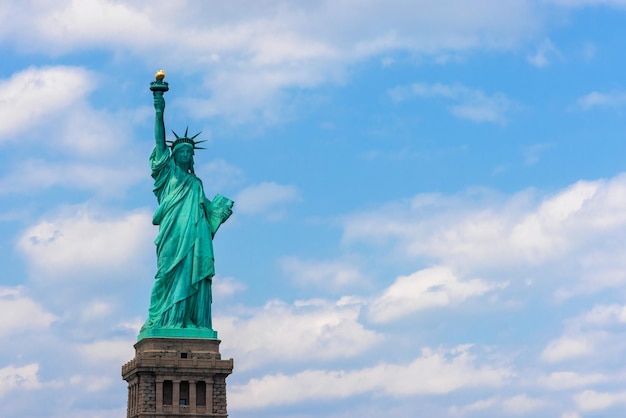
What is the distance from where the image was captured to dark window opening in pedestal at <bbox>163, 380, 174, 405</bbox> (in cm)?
9031

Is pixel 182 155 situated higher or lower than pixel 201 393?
A: higher

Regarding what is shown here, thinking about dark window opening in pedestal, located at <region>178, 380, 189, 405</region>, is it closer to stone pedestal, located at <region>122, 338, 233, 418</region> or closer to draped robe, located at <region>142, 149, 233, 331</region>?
stone pedestal, located at <region>122, 338, 233, 418</region>

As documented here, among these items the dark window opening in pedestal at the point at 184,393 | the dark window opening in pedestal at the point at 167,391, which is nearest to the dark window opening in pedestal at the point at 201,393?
the dark window opening in pedestal at the point at 184,393

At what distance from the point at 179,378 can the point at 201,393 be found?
1434mm

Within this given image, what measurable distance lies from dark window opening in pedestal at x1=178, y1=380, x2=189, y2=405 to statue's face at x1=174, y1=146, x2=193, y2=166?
12338 millimetres

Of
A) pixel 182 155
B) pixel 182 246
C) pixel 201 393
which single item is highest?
Answer: pixel 182 155

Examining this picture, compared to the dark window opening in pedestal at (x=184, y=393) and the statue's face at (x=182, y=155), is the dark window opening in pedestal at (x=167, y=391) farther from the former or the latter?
the statue's face at (x=182, y=155)

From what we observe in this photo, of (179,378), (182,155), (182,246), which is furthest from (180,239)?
(179,378)

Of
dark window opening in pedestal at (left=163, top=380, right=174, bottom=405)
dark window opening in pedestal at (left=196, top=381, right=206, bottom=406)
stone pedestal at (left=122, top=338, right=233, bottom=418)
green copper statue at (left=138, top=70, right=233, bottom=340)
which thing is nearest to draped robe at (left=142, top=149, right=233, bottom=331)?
green copper statue at (left=138, top=70, right=233, bottom=340)

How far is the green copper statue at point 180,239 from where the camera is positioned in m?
91.7

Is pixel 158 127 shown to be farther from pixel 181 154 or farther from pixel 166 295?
pixel 166 295

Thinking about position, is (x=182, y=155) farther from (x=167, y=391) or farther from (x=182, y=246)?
(x=167, y=391)

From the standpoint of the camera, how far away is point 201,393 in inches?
3570

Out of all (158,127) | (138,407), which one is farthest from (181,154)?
(138,407)
